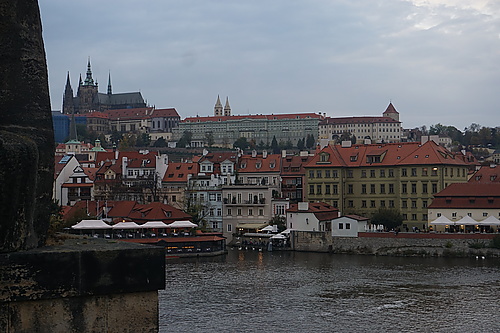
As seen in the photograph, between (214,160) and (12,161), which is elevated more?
(214,160)

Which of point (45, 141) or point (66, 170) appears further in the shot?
point (66, 170)

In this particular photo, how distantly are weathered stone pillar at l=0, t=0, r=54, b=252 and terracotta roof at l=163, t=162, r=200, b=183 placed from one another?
63.1 metres

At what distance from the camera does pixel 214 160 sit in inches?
2778

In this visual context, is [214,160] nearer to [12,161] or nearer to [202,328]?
[202,328]

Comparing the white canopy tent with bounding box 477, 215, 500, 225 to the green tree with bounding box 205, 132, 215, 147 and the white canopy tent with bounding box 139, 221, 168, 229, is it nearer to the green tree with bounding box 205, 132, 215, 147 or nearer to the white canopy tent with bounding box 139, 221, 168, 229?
the white canopy tent with bounding box 139, 221, 168, 229

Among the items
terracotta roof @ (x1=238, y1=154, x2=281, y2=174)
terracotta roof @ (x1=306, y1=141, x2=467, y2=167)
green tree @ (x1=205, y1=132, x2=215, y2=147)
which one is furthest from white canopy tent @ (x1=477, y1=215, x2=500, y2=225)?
green tree @ (x1=205, y1=132, x2=215, y2=147)

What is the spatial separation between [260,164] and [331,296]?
121 ft

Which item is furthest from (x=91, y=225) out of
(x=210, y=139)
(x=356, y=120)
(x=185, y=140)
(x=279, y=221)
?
(x=356, y=120)

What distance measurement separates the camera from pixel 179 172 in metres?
69.6

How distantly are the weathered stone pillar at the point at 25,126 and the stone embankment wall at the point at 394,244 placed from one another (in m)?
47.6

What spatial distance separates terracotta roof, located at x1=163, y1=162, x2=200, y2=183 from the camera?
226 ft

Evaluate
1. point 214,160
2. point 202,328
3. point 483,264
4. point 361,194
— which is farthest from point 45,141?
point 214,160

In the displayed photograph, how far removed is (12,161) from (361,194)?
61106 mm

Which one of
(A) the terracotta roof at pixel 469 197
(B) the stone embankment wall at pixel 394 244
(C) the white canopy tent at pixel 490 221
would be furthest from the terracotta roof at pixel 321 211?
(C) the white canopy tent at pixel 490 221
